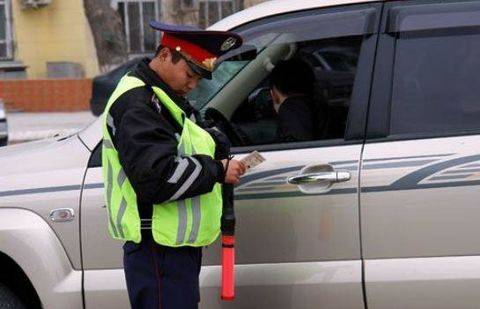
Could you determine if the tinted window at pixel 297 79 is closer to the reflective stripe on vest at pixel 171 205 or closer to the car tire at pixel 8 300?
the reflective stripe on vest at pixel 171 205

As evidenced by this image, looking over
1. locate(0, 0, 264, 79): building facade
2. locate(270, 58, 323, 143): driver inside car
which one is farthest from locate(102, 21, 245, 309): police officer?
locate(0, 0, 264, 79): building facade

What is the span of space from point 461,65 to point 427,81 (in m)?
0.14

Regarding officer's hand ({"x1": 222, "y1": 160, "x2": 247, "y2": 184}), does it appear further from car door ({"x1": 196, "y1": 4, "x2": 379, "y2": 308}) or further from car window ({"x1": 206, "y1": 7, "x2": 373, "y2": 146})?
car window ({"x1": 206, "y1": 7, "x2": 373, "y2": 146})

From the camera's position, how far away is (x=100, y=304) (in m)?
3.42

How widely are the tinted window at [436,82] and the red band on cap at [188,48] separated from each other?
82 centimetres

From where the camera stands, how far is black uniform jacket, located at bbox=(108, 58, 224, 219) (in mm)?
2682

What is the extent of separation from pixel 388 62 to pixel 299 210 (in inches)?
26.7

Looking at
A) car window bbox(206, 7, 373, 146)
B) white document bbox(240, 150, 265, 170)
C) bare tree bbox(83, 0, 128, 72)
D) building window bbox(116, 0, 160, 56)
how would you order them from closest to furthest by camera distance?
white document bbox(240, 150, 265, 170) → car window bbox(206, 7, 373, 146) → bare tree bbox(83, 0, 128, 72) → building window bbox(116, 0, 160, 56)

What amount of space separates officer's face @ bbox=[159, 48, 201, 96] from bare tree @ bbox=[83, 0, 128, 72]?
12.1 metres

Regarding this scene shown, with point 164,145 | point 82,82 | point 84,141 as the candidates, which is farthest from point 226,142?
point 82,82

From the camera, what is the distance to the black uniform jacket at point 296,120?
133 inches

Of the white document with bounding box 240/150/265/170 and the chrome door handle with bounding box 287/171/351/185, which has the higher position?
the white document with bounding box 240/150/265/170

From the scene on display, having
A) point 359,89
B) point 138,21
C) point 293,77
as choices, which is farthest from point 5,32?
point 359,89

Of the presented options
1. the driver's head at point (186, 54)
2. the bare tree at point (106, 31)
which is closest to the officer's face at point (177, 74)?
the driver's head at point (186, 54)
